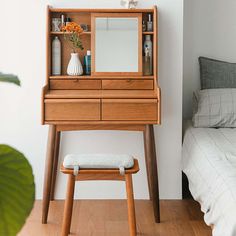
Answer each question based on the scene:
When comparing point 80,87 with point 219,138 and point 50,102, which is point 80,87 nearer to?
point 50,102

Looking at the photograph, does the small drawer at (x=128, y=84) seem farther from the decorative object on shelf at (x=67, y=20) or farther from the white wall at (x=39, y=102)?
the decorative object on shelf at (x=67, y=20)

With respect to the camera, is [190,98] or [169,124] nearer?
[169,124]

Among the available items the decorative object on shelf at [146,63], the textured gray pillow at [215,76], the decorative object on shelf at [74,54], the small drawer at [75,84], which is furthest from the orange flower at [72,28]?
the textured gray pillow at [215,76]

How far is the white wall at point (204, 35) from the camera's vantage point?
428 cm

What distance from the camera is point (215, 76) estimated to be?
422 cm

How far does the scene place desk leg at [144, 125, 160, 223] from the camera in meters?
3.50

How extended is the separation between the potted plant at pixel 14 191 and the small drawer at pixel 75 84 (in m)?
3.18

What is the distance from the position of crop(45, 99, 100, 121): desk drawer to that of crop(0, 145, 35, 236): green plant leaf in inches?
110

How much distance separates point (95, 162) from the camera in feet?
9.73

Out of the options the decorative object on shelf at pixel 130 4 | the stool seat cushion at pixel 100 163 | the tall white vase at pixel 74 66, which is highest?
the decorative object on shelf at pixel 130 4

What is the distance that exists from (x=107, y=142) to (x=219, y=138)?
2.69 feet

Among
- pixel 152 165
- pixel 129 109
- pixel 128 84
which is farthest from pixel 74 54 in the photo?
pixel 152 165

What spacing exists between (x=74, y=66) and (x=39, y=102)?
0.37 m

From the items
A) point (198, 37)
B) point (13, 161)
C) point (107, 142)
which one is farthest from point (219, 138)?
point (13, 161)
